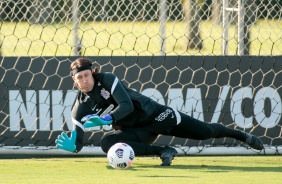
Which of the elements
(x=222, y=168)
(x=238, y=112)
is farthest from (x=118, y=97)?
(x=238, y=112)

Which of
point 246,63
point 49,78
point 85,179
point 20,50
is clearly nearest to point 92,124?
point 85,179

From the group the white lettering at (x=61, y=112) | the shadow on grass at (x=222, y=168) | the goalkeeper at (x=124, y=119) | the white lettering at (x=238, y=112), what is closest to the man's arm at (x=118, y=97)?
the goalkeeper at (x=124, y=119)

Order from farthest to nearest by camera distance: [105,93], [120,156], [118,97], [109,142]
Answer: [109,142], [105,93], [118,97], [120,156]

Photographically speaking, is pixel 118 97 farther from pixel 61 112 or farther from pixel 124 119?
pixel 61 112

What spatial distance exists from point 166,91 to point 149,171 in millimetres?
1952

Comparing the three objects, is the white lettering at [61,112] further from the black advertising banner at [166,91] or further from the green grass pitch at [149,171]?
the green grass pitch at [149,171]

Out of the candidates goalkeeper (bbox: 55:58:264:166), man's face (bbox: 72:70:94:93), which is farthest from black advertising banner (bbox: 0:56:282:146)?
man's face (bbox: 72:70:94:93)

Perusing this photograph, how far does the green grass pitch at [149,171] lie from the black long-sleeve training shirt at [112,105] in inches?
17.2

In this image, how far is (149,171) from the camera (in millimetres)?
8523

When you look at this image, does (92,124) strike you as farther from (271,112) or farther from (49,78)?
(271,112)

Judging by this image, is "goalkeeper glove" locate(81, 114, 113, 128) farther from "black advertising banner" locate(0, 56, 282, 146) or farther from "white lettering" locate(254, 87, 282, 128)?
"white lettering" locate(254, 87, 282, 128)

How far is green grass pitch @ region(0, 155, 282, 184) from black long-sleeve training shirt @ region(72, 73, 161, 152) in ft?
1.43

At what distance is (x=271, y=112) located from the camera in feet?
33.8

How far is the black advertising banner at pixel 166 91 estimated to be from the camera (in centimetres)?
1015
